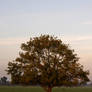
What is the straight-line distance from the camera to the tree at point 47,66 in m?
54.8

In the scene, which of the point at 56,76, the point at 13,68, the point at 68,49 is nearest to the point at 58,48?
the point at 68,49

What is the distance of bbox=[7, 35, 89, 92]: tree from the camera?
180 feet

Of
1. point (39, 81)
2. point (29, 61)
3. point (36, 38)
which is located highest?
point (36, 38)

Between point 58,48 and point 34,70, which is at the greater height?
point 58,48

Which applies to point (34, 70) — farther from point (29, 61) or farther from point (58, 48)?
point (58, 48)

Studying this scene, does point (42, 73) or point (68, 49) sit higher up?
point (68, 49)

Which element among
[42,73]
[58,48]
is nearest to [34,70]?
[42,73]

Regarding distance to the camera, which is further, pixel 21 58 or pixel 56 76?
pixel 21 58

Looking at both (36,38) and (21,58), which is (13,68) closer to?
(21,58)

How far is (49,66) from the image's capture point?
5494 centimetres

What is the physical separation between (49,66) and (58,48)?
4316 mm

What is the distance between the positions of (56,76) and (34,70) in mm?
4357

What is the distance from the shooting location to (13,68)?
→ 5809 cm

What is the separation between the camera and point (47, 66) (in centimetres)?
5484
